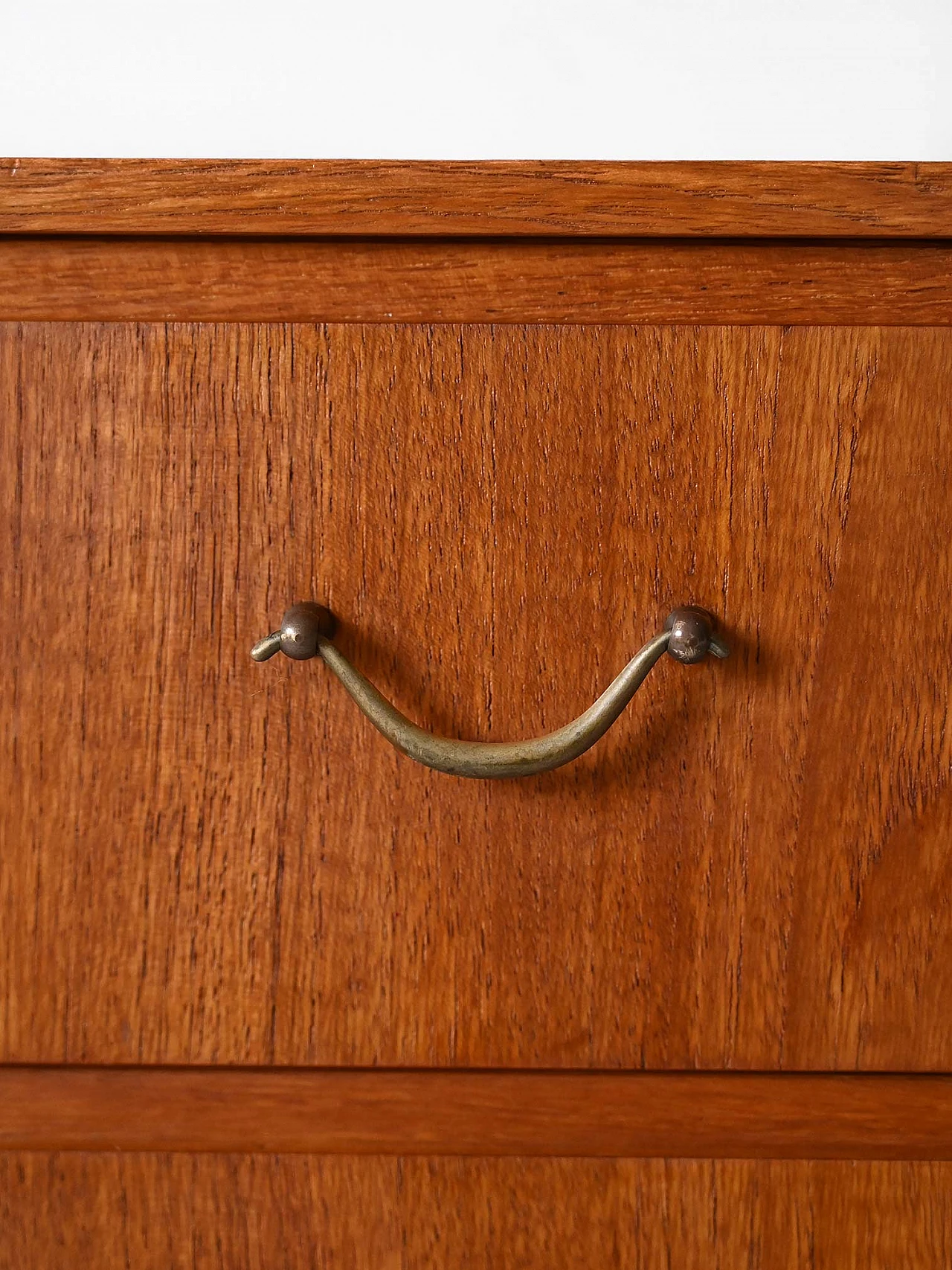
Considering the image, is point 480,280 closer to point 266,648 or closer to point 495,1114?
point 266,648

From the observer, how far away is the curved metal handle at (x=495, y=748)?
0.73ft

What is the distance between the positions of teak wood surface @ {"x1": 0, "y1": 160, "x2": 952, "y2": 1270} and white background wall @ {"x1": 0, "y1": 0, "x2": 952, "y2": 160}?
198 millimetres

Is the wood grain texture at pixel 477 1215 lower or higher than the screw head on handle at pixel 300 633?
lower

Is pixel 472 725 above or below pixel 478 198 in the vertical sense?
below

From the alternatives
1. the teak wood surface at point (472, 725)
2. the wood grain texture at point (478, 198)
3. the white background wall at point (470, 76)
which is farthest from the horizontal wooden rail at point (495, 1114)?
the white background wall at point (470, 76)

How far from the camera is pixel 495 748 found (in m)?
0.23

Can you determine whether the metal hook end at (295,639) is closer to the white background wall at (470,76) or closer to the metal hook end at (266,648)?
the metal hook end at (266,648)

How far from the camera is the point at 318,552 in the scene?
24 centimetres

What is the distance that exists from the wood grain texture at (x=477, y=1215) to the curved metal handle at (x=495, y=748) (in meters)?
0.12

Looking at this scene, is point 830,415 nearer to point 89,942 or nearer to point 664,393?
point 664,393

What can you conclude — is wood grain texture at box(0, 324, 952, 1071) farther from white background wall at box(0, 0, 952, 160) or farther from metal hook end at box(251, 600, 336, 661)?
white background wall at box(0, 0, 952, 160)

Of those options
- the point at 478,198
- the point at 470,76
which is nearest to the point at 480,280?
the point at 478,198

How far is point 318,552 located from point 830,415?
0.14m

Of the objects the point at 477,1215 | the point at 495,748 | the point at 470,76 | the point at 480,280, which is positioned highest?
the point at 470,76
